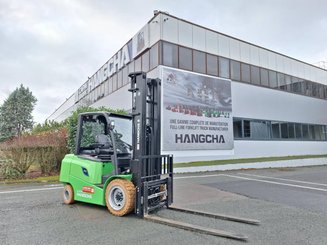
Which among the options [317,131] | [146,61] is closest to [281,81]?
[317,131]

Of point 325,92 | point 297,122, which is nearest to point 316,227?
point 297,122

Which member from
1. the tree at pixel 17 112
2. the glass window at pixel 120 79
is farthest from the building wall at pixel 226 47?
the tree at pixel 17 112

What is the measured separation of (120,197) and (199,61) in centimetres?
1410

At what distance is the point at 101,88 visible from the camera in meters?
27.0

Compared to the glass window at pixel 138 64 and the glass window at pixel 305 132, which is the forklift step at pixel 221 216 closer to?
the glass window at pixel 138 64

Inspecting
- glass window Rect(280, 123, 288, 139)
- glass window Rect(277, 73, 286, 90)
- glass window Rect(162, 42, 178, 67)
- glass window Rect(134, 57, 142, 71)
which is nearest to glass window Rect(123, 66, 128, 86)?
glass window Rect(134, 57, 142, 71)

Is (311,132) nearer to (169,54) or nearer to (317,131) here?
(317,131)

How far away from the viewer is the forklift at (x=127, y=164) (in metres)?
5.99

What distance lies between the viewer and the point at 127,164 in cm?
668

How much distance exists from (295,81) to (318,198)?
64.8 ft

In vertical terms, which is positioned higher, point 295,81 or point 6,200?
point 295,81

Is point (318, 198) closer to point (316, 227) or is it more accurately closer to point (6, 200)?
point (316, 227)

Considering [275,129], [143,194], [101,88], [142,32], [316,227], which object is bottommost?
[316,227]

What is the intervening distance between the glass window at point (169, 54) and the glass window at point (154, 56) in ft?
1.27
